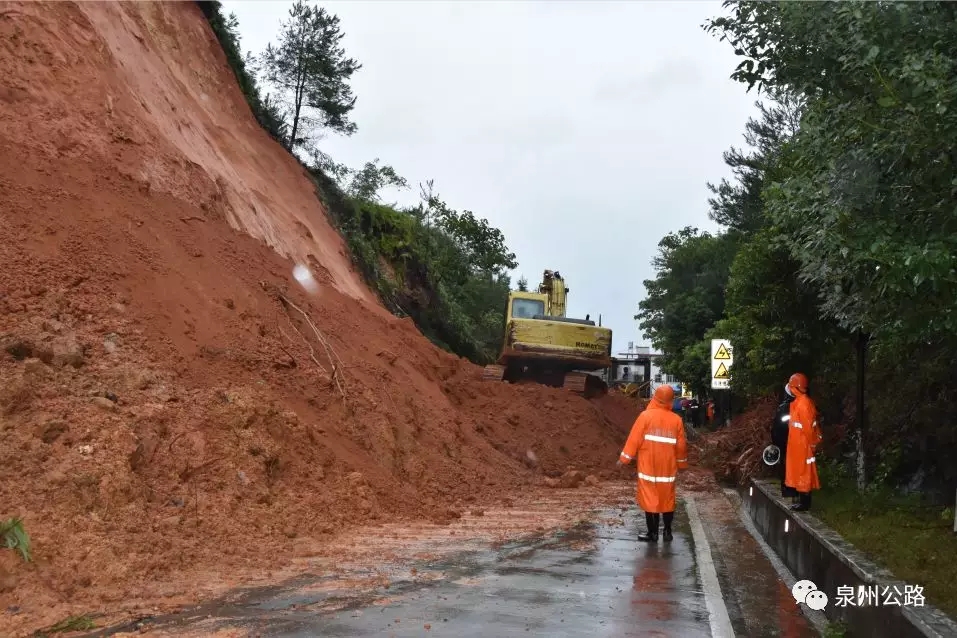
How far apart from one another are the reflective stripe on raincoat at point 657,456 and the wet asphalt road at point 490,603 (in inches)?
47.0

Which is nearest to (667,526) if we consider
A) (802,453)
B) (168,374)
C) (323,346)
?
(802,453)

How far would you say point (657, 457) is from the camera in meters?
11.1

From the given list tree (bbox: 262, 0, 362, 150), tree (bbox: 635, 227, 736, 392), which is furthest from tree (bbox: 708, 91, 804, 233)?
tree (bbox: 262, 0, 362, 150)

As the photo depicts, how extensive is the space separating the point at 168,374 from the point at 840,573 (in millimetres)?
7652

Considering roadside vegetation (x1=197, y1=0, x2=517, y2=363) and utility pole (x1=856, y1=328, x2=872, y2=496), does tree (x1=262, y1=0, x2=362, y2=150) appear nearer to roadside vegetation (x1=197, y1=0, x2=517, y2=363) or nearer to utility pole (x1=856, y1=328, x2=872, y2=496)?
roadside vegetation (x1=197, y1=0, x2=517, y2=363)

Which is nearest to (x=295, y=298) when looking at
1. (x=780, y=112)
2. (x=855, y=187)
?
(x=855, y=187)

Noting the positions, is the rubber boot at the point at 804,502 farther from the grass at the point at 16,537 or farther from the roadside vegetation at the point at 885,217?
the grass at the point at 16,537

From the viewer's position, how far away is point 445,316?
120 feet

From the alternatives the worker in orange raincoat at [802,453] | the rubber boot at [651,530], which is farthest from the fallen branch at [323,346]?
the worker in orange raincoat at [802,453]

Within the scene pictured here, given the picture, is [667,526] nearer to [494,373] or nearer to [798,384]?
[798,384]

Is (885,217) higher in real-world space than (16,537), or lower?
higher

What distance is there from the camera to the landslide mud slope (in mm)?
8891

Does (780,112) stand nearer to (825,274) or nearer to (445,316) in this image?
(445,316)

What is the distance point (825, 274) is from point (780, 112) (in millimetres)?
36559
